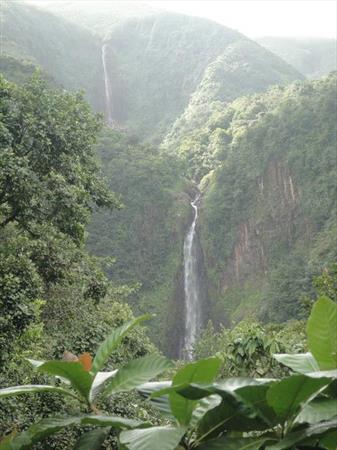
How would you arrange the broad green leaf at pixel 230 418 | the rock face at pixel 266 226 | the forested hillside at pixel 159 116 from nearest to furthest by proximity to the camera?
the broad green leaf at pixel 230 418, the rock face at pixel 266 226, the forested hillside at pixel 159 116

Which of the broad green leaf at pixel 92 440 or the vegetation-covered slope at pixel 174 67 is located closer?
the broad green leaf at pixel 92 440

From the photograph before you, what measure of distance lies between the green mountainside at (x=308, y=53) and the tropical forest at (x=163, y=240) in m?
2.90

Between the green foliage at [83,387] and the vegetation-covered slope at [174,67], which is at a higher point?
the vegetation-covered slope at [174,67]

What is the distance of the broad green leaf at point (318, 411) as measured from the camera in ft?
3.54

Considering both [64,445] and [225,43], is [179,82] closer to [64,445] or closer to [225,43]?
[225,43]

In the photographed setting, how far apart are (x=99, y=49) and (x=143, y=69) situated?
8.79 meters

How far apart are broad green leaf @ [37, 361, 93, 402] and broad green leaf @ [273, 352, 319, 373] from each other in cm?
49

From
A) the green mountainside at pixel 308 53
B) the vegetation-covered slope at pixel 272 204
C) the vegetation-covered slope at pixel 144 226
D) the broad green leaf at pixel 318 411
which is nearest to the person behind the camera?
the broad green leaf at pixel 318 411

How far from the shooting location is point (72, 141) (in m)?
9.38

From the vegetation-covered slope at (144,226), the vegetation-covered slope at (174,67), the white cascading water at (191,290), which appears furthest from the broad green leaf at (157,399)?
the vegetation-covered slope at (174,67)

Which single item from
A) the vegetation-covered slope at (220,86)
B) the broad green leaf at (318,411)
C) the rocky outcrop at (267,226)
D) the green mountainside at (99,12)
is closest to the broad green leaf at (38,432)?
the broad green leaf at (318,411)

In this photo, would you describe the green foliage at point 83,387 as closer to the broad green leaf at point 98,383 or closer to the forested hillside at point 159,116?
the broad green leaf at point 98,383

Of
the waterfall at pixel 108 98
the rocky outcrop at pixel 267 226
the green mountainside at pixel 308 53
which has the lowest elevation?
the rocky outcrop at pixel 267 226

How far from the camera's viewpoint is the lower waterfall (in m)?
30.1
